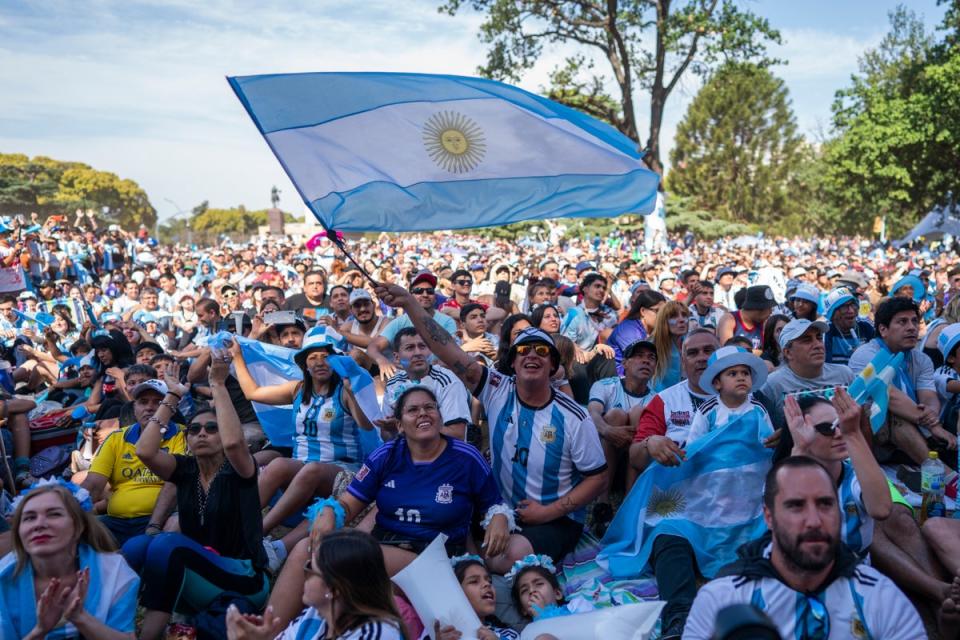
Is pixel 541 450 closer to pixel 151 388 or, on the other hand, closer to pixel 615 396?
pixel 615 396

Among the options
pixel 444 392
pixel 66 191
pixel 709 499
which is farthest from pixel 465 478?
pixel 66 191

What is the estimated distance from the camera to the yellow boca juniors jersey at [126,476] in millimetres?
5516

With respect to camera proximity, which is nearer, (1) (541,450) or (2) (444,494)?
(2) (444,494)

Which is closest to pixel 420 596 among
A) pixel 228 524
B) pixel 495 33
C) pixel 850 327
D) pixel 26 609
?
pixel 228 524

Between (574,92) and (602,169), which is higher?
(574,92)

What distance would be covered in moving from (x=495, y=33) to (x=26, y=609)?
2887 centimetres

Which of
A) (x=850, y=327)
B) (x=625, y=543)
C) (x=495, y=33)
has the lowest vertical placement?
(x=625, y=543)

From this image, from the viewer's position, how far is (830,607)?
278 cm

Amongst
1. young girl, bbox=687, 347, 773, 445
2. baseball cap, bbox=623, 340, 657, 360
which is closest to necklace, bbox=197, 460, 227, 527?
young girl, bbox=687, 347, 773, 445

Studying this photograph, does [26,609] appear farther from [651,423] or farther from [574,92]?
[574,92]

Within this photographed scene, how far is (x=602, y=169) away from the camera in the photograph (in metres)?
6.52

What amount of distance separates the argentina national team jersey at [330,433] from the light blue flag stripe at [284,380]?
86 millimetres

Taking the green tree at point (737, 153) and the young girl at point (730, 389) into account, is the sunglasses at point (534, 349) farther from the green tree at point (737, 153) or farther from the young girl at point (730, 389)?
the green tree at point (737, 153)

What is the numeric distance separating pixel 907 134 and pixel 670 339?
24.5 meters
